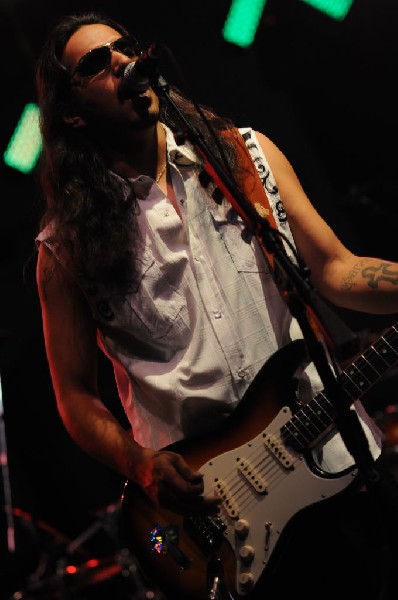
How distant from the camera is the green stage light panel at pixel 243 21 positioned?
18.8 feet

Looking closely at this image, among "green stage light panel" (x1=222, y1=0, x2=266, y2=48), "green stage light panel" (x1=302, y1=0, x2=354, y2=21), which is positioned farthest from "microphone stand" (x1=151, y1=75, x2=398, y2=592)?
"green stage light panel" (x1=302, y1=0, x2=354, y2=21)

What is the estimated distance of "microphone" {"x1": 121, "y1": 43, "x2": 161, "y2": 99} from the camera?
1.90 meters

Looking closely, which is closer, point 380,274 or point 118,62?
point 380,274

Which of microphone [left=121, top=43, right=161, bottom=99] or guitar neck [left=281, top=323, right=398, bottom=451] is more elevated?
microphone [left=121, top=43, right=161, bottom=99]

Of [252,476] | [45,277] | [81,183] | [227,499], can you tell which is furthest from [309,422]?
[81,183]

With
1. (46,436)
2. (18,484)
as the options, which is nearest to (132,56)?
(46,436)

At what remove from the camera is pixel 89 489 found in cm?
664

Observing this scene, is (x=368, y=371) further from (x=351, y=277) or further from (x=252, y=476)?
(x=252, y=476)

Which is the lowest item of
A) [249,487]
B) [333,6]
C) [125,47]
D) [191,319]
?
[249,487]

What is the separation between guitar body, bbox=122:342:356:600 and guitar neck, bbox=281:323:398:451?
0.04 m

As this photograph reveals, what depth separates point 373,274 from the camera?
2154mm

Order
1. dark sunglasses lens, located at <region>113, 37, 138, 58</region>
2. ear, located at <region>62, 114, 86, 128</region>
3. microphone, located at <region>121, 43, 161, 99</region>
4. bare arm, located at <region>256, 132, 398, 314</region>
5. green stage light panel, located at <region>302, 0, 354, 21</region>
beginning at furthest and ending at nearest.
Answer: green stage light panel, located at <region>302, 0, 354, 21</region> < ear, located at <region>62, 114, 86, 128</region> < dark sunglasses lens, located at <region>113, 37, 138, 58</region> < bare arm, located at <region>256, 132, 398, 314</region> < microphone, located at <region>121, 43, 161, 99</region>

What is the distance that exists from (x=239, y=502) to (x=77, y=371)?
2.33 feet

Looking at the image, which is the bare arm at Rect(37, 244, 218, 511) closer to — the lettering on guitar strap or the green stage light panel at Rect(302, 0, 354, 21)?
the lettering on guitar strap
